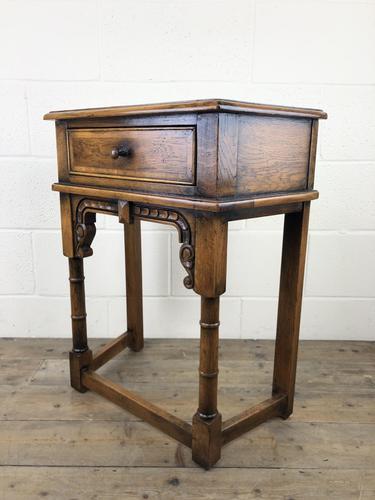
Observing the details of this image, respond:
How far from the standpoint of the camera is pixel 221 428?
1157mm

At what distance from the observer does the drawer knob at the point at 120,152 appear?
108 centimetres

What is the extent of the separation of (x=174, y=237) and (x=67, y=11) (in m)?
0.93

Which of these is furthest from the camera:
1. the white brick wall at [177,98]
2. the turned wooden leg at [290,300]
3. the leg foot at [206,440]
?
the white brick wall at [177,98]

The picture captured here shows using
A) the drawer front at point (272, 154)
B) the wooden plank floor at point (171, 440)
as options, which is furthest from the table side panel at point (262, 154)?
the wooden plank floor at point (171, 440)

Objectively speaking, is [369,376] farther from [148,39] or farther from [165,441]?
[148,39]

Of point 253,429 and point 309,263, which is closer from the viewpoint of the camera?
point 253,429

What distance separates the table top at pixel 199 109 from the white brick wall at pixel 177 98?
0.55 metres

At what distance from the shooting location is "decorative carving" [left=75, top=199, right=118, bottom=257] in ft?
4.15

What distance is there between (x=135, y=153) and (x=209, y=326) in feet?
1.51

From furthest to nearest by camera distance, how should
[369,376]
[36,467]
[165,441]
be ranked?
[369,376] < [165,441] < [36,467]

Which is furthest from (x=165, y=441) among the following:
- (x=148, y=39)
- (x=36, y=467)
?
(x=148, y=39)

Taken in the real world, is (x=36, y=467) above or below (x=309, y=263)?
below

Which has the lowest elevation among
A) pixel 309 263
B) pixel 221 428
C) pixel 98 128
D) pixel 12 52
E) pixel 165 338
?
pixel 165 338

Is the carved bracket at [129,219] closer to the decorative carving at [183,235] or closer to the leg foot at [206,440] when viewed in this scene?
the decorative carving at [183,235]
